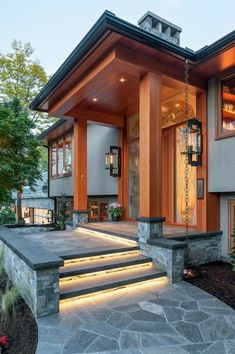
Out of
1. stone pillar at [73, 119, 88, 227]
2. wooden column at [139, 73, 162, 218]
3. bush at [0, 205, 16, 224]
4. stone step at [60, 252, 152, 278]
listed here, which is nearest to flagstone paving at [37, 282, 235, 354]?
stone step at [60, 252, 152, 278]

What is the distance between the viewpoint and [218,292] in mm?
4562

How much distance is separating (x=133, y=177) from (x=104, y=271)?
508 cm

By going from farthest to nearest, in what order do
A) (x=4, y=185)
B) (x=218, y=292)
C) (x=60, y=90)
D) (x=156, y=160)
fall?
(x=4, y=185)
(x=60, y=90)
(x=156, y=160)
(x=218, y=292)

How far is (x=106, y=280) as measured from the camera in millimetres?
4617

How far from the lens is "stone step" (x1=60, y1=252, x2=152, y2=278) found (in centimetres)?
460

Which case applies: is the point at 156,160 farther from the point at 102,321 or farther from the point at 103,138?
the point at 103,138

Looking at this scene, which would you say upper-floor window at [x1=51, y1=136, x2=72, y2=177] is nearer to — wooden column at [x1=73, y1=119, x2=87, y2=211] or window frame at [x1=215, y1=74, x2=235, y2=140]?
wooden column at [x1=73, y1=119, x2=87, y2=211]

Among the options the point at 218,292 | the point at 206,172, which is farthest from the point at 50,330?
the point at 206,172

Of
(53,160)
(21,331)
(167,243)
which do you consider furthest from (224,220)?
(53,160)

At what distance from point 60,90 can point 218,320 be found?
21.4ft

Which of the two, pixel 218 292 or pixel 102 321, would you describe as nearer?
pixel 102 321

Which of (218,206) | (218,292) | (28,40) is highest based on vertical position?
(28,40)

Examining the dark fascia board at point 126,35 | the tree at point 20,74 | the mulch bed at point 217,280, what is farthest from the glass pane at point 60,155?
the mulch bed at point 217,280

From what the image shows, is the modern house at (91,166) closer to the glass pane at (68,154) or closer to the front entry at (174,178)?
the glass pane at (68,154)
